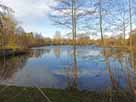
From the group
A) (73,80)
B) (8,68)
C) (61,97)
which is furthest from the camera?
(8,68)

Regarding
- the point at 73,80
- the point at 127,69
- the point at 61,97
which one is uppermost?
the point at 127,69

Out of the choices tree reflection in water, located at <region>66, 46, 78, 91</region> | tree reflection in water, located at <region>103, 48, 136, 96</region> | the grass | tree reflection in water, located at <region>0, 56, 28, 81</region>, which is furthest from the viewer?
tree reflection in water, located at <region>0, 56, 28, 81</region>

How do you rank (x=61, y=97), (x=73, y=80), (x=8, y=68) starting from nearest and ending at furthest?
(x=61, y=97) → (x=73, y=80) → (x=8, y=68)

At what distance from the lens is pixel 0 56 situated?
3034cm

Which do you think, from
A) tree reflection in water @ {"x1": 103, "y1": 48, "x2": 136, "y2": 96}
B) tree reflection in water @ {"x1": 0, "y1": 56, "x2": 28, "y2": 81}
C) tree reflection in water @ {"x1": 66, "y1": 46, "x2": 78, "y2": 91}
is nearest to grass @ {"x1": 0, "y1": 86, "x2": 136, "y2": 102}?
tree reflection in water @ {"x1": 103, "y1": 48, "x2": 136, "y2": 96}

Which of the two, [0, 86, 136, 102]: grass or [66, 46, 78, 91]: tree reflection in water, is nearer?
[0, 86, 136, 102]: grass

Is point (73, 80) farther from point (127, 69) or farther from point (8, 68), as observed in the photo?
point (8, 68)

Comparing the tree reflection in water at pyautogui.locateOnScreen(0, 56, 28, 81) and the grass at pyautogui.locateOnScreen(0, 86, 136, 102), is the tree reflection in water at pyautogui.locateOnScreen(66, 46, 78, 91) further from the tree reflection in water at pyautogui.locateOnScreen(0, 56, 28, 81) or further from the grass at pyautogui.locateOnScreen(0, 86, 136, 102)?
the tree reflection in water at pyautogui.locateOnScreen(0, 56, 28, 81)

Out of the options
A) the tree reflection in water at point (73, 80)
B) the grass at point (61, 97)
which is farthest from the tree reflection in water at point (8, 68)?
the tree reflection in water at point (73, 80)

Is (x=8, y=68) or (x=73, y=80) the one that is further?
(x=8, y=68)

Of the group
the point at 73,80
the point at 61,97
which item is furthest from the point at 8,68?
the point at 61,97

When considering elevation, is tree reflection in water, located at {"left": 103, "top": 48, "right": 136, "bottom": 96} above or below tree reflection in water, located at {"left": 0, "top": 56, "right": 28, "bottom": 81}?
above

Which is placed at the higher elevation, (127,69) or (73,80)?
(127,69)

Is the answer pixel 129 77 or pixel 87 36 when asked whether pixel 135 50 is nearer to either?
pixel 129 77
